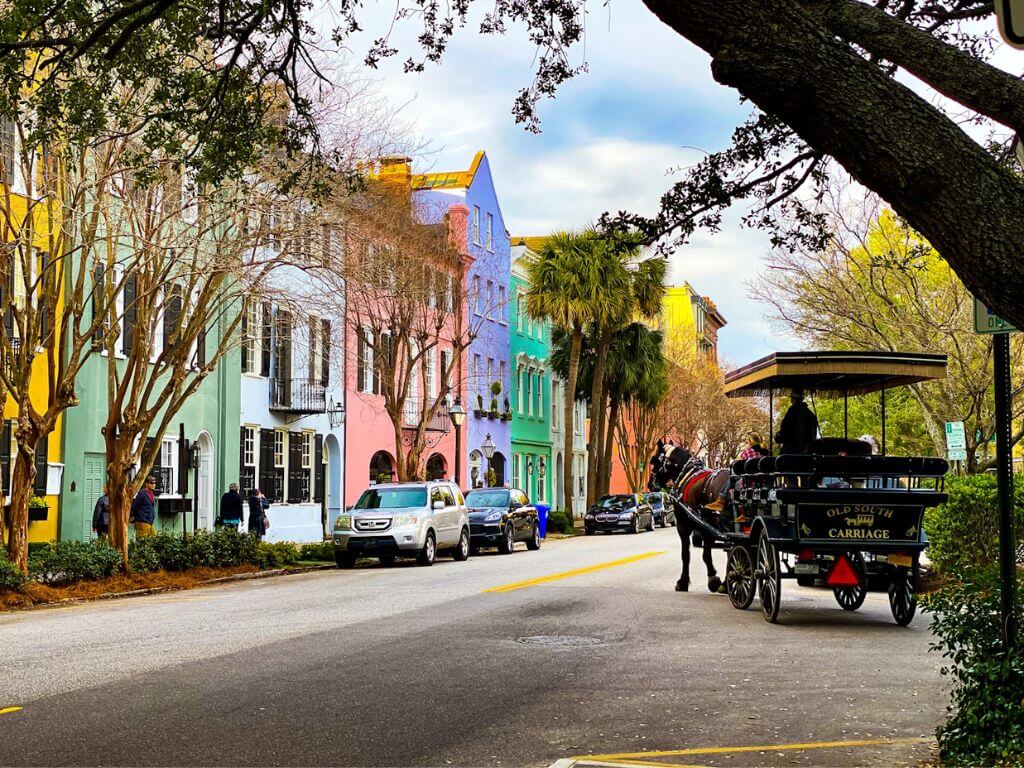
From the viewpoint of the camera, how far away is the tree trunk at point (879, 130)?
5051 millimetres

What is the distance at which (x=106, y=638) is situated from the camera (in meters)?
13.2

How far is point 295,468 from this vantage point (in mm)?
38656

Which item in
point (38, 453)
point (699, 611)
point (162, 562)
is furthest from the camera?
point (38, 453)

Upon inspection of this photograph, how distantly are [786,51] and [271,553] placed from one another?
22576 mm

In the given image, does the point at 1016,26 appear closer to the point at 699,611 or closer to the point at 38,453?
the point at 699,611

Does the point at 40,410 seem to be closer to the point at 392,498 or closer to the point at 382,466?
the point at 392,498

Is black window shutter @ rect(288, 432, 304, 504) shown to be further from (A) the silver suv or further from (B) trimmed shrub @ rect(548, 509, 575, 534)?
(B) trimmed shrub @ rect(548, 509, 575, 534)

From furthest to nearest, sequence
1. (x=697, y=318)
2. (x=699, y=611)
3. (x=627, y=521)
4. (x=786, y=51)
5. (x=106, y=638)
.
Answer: (x=697, y=318), (x=627, y=521), (x=699, y=611), (x=106, y=638), (x=786, y=51)

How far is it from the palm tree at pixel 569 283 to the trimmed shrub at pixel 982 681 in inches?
1656

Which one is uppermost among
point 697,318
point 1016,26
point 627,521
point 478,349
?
point 697,318

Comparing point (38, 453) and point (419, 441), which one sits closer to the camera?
point (38, 453)

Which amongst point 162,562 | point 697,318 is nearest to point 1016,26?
point 162,562

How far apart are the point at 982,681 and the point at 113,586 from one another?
1646cm

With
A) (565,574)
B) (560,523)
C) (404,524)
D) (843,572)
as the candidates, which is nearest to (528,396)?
(560,523)
